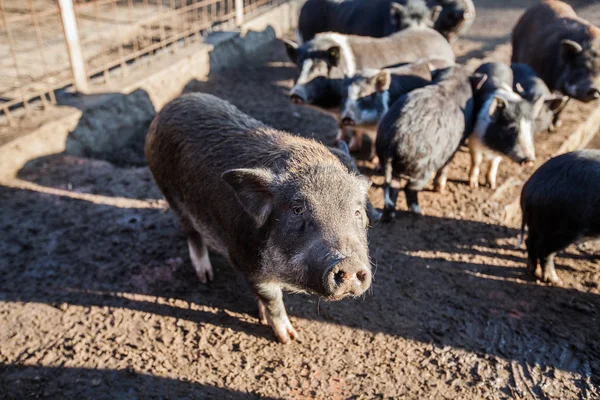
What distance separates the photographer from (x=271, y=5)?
10.5m

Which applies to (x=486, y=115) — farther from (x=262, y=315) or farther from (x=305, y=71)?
(x=262, y=315)

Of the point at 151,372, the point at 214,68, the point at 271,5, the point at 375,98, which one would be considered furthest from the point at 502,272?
the point at 271,5

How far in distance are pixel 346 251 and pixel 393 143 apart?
2.18 meters

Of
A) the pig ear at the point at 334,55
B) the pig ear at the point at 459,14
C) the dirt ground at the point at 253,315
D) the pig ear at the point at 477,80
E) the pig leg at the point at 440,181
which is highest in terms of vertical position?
the pig ear at the point at 459,14

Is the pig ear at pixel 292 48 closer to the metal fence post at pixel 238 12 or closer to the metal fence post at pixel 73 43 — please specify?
the metal fence post at pixel 73 43

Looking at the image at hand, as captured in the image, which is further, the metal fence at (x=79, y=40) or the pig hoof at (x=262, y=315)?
the metal fence at (x=79, y=40)

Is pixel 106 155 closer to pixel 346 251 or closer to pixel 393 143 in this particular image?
pixel 393 143

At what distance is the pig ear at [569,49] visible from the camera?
5.99 meters

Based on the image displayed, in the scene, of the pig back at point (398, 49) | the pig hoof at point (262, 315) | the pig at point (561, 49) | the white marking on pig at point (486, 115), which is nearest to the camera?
the pig hoof at point (262, 315)

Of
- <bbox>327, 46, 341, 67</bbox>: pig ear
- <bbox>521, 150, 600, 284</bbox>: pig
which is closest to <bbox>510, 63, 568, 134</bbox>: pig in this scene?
<bbox>521, 150, 600, 284</bbox>: pig

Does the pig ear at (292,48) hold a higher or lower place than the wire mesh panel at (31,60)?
higher

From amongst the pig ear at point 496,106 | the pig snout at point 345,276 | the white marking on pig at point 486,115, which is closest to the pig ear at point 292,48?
the white marking on pig at point 486,115

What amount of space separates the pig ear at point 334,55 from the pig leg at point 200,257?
2.79m

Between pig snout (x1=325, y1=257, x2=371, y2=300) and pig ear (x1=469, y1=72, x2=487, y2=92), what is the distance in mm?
3670
